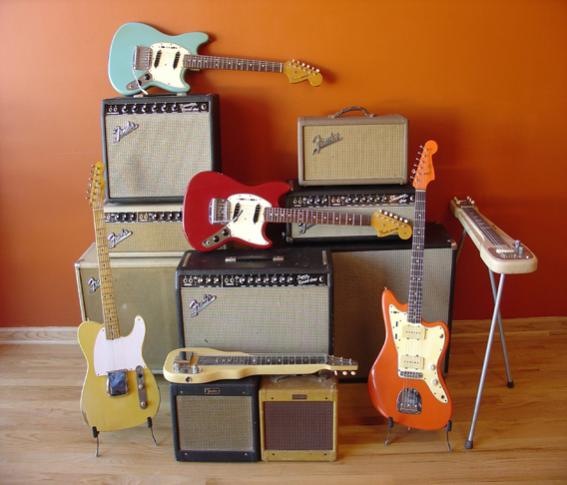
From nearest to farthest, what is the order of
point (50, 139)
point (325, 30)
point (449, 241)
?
point (449, 241), point (325, 30), point (50, 139)

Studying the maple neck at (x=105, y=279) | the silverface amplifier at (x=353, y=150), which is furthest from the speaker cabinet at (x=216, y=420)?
the silverface amplifier at (x=353, y=150)

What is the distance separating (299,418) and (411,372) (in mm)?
394

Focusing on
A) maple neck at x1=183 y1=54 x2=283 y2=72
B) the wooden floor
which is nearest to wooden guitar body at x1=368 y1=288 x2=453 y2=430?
the wooden floor

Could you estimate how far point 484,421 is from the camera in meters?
2.30

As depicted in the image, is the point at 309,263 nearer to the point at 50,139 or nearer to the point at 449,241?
the point at 449,241

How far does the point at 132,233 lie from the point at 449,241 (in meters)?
1.16

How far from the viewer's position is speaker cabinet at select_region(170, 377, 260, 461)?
2.06 meters

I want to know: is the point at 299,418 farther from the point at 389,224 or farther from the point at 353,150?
the point at 353,150

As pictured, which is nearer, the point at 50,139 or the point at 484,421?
the point at 484,421

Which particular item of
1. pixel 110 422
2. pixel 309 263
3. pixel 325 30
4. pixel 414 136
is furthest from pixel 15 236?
pixel 414 136

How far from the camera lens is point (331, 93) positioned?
2568mm

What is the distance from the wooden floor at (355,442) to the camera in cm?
207

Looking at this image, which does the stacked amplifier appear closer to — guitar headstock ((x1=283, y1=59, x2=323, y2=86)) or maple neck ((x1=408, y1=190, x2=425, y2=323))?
guitar headstock ((x1=283, y1=59, x2=323, y2=86))

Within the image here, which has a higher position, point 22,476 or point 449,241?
point 449,241
